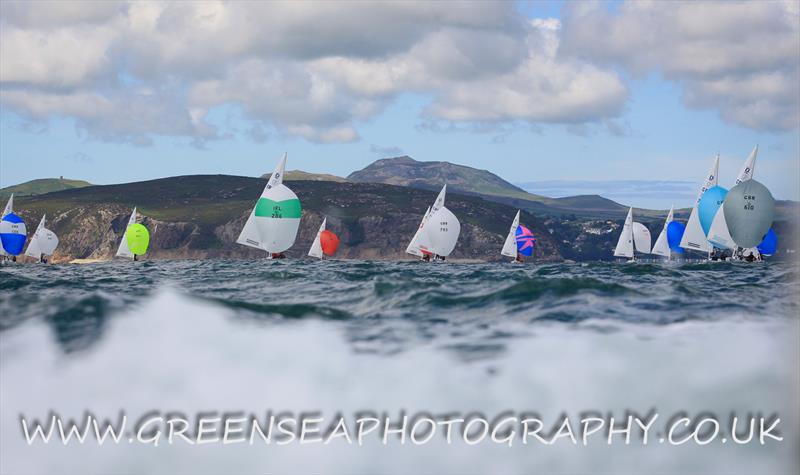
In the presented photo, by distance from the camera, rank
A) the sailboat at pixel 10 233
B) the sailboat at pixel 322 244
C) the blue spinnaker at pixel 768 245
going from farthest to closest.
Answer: the sailboat at pixel 322 244 → the sailboat at pixel 10 233 → the blue spinnaker at pixel 768 245

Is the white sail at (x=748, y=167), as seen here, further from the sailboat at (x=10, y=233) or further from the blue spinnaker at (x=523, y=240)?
the sailboat at (x=10, y=233)

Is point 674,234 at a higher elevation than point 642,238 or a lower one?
higher

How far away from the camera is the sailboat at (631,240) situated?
433 ft

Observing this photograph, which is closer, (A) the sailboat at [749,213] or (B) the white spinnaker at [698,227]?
(A) the sailboat at [749,213]

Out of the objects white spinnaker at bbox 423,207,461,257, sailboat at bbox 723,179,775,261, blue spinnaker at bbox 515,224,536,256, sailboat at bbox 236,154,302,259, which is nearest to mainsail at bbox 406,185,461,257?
white spinnaker at bbox 423,207,461,257

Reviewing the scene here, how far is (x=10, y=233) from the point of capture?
397ft

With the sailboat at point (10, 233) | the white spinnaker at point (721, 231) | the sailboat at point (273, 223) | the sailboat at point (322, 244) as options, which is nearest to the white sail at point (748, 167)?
the white spinnaker at point (721, 231)

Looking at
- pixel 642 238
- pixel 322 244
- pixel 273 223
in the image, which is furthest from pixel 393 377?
pixel 642 238

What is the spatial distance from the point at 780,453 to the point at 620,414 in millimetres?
1533

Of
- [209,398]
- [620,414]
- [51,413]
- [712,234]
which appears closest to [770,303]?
[620,414]

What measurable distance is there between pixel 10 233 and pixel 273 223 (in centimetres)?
5245

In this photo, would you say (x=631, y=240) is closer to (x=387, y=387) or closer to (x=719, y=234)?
(x=719, y=234)

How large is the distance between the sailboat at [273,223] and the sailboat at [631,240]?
186 ft

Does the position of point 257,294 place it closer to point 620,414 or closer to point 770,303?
point 770,303
